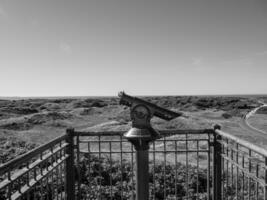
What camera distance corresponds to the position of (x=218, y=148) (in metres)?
3.62

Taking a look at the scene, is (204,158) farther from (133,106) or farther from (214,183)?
(133,106)

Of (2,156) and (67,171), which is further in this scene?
(2,156)

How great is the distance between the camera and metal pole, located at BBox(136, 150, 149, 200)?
2320 millimetres

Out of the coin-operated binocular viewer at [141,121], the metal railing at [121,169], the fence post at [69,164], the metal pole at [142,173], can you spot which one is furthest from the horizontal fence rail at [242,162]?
the fence post at [69,164]

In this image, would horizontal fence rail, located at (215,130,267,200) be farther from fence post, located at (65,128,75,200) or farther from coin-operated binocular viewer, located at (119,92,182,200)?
fence post, located at (65,128,75,200)

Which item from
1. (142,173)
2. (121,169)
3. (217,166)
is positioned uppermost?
(142,173)

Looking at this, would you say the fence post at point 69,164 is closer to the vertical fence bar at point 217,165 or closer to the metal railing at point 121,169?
the metal railing at point 121,169

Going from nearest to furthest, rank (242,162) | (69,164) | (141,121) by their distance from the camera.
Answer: (141,121), (242,162), (69,164)

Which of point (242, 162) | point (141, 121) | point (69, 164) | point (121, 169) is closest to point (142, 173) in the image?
point (141, 121)

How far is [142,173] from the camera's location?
7.71 ft

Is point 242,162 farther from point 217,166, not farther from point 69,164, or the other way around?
point 69,164

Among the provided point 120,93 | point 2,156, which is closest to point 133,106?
point 120,93

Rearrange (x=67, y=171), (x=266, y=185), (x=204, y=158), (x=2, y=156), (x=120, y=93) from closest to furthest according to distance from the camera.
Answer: (x=266, y=185) < (x=120, y=93) < (x=67, y=171) < (x=2, y=156) < (x=204, y=158)

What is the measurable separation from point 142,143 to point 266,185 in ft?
3.81
